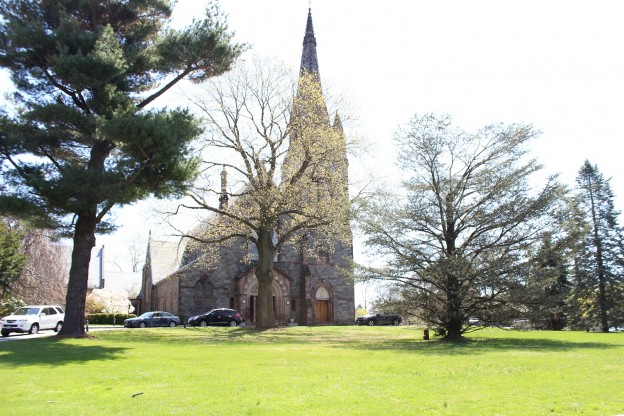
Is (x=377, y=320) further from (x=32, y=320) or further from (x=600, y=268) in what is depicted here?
(x=32, y=320)

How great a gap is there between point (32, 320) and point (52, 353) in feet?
40.5

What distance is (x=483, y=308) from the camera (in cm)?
2297

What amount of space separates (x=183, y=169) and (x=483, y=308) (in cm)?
1404

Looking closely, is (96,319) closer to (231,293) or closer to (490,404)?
(231,293)

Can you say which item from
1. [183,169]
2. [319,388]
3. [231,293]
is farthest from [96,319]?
[319,388]

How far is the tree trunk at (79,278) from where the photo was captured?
20.3 metres

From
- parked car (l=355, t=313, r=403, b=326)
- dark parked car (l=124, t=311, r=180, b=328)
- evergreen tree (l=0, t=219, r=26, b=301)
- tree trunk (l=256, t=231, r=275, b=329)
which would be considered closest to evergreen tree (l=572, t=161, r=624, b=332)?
parked car (l=355, t=313, r=403, b=326)

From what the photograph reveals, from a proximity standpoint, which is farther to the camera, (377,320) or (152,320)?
(377,320)

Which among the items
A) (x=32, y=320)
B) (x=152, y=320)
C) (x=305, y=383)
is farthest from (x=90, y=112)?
(x=152, y=320)

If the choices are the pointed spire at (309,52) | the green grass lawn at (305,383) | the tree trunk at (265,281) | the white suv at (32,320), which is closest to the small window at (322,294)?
the tree trunk at (265,281)

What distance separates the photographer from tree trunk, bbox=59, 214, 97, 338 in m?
20.3

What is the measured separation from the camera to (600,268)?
3872 centimetres

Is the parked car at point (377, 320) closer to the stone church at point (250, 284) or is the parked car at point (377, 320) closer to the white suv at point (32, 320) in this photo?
the stone church at point (250, 284)

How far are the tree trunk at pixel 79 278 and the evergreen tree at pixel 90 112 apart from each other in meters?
0.04
